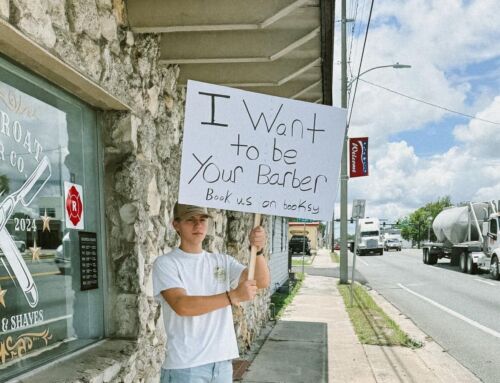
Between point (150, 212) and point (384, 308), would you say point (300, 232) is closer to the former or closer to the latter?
point (384, 308)

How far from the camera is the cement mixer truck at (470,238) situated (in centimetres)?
1978

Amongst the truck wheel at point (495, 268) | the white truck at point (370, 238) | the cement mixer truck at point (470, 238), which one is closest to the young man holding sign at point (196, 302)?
the cement mixer truck at point (470, 238)

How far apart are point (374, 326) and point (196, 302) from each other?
26.5ft

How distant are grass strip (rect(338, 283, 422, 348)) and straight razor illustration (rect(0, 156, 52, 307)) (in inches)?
262

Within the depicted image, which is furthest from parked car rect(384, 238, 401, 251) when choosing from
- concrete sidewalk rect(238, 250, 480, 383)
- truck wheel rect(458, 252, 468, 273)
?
concrete sidewalk rect(238, 250, 480, 383)

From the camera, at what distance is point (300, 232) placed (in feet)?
183

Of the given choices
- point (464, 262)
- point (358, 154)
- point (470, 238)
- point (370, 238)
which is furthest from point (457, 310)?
point (370, 238)

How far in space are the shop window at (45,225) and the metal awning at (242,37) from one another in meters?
0.88

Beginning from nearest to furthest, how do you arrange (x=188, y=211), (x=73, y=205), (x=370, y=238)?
(x=188, y=211) < (x=73, y=205) < (x=370, y=238)

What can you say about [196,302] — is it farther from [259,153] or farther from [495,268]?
[495,268]

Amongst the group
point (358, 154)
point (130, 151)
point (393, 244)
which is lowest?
point (393, 244)

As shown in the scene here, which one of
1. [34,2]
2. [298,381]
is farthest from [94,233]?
[298,381]

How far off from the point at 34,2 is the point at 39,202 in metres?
1.04

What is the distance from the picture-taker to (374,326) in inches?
390
